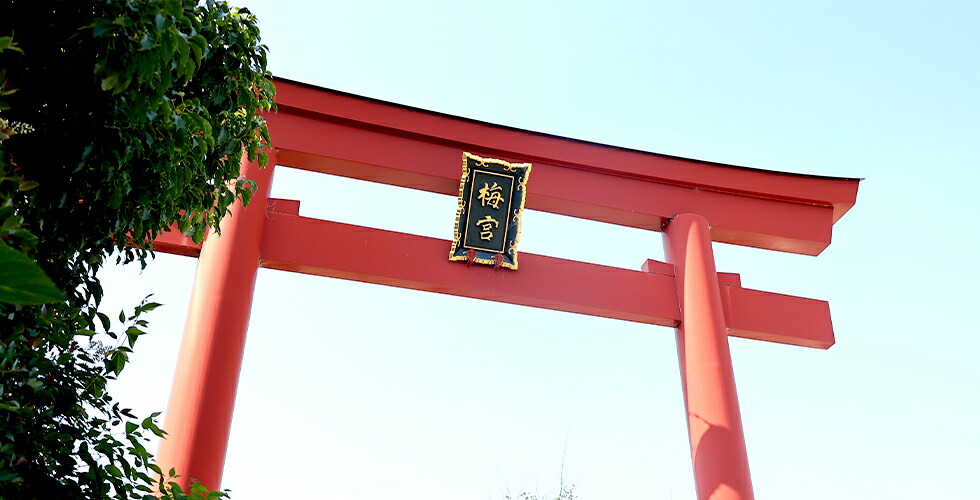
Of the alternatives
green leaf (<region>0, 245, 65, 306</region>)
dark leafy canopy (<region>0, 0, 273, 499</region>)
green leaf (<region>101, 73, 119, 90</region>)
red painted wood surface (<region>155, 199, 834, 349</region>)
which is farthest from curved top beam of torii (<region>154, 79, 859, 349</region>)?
green leaf (<region>0, 245, 65, 306</region>)

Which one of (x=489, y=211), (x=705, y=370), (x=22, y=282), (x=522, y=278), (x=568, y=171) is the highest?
(x=568, y=171)

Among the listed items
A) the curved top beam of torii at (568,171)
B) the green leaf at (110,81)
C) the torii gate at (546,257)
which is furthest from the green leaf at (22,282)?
the curved top beam of torii at (568,171)

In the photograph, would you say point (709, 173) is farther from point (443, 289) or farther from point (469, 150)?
point (443, 289)

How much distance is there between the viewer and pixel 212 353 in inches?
160

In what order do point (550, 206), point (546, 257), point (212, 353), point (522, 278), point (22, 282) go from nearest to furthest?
point (22, 282) → point (212, 353) → point (522, 278) → point (546, 257) → point (550, 206)

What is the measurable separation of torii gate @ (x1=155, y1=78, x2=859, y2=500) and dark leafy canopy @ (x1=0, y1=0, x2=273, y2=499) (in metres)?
2.34

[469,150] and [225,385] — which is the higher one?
[469,150]

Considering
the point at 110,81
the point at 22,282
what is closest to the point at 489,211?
the point at 110,81

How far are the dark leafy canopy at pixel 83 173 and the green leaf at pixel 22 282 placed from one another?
1.91ft

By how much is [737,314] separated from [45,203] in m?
4.66

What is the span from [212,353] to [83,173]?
8.34 feet

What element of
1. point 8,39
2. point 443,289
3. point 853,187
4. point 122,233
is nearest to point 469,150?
point 443,289

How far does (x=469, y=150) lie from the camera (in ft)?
17.6

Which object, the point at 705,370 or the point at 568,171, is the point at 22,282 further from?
the point at 568,171
